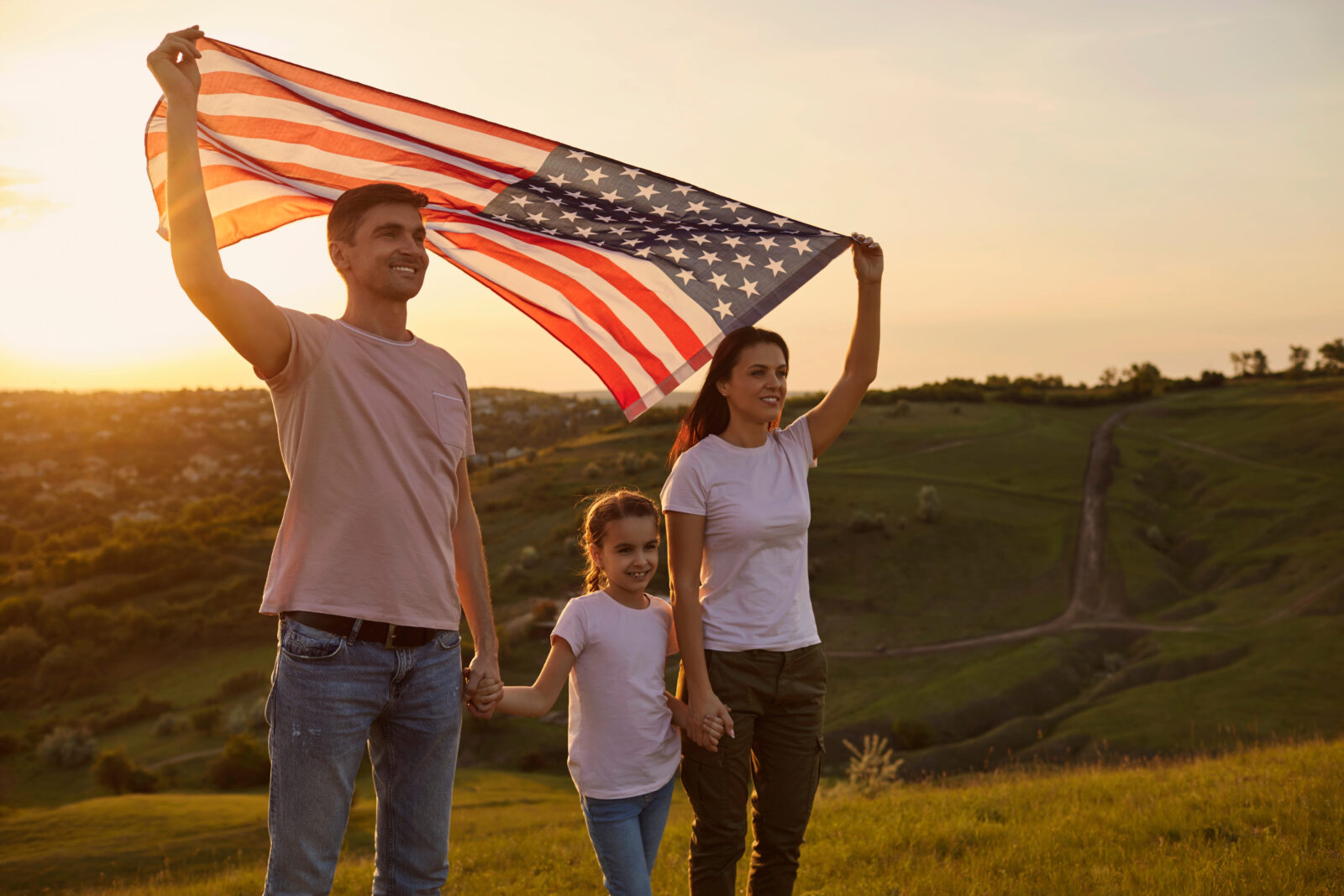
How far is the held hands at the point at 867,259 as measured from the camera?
4320mm

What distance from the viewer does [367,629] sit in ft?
9.37

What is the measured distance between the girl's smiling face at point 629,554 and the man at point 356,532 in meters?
0.80

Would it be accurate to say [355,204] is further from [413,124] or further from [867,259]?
[867,259]

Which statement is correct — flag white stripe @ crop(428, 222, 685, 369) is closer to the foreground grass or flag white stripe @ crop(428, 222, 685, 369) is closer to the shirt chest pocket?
the shirt chest pocket

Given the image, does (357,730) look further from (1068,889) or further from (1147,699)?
(1147,699)

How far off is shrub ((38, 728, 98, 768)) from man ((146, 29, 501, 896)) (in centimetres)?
4565

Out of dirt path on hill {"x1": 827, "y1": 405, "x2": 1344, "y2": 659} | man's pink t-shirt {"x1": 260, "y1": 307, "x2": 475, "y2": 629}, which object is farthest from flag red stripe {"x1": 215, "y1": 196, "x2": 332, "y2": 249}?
dirt path on hill {"x1": 827, "y1": 405, "x2": 1344, "y2": 659}

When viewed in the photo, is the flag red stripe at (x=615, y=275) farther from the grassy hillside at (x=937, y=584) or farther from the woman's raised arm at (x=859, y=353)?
the grassy hillside at (x=937, y=584)

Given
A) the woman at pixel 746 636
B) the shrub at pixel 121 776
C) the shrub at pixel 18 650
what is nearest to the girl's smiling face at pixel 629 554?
the woman at pixel 746 636

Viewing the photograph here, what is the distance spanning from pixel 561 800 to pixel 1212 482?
58.1 metres

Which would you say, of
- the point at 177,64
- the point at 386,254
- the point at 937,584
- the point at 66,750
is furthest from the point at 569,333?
the point at 937,584

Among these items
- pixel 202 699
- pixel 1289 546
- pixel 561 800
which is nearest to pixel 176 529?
pixel 202 699

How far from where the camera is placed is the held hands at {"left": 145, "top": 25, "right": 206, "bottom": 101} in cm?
275

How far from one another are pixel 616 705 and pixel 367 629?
48.6 inches
